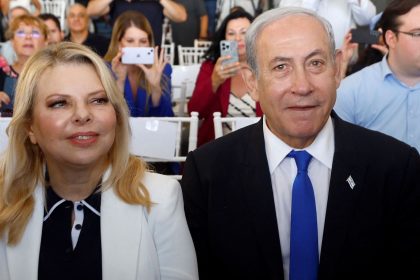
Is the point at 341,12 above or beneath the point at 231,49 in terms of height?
above

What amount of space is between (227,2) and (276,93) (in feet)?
15.2

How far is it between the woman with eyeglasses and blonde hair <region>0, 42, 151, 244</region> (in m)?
2.12

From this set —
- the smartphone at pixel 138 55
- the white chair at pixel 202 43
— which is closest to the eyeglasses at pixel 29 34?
the smartphone at pixel 138 55

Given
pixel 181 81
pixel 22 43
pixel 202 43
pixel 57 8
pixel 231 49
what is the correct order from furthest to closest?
pixel 57 8
pixel 202 43
pixel 181 81
pixel 22 43
pixel 231 49

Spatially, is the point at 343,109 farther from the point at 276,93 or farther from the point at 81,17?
the point at 81,17

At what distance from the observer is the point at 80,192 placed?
5.30ft

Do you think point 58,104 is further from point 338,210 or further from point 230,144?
point 338,210

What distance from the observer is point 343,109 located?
2479mm

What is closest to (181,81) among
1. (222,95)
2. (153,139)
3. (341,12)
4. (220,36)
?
(220,36)

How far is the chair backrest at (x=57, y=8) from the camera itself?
6401 millimetres

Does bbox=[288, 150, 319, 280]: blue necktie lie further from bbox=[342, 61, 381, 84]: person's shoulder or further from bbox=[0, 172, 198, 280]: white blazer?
bbox=[342, 61, 381, 84]: person's shoulder

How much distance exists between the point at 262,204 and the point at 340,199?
22 centimetres

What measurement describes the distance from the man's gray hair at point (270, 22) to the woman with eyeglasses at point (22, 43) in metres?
2.40

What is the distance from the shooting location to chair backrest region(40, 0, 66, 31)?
6.40 metres
